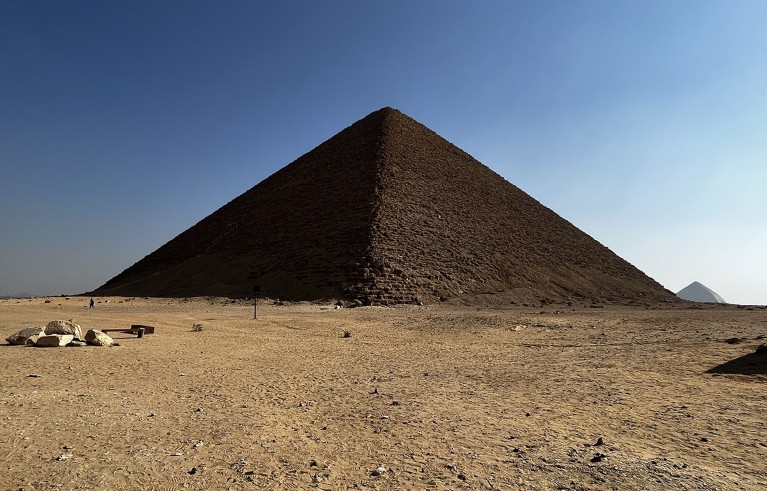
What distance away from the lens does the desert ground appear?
3.28 meters

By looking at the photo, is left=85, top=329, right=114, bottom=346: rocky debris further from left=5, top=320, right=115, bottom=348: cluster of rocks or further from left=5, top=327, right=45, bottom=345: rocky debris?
left=5, top=327, right=45, bottom=345: rocky debris

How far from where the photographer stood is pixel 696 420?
461 cm

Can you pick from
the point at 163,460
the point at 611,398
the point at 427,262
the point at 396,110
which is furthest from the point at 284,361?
the point at 396,110

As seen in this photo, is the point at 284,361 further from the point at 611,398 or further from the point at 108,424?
the point at 611,398

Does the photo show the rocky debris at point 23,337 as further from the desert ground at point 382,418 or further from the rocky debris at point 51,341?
the desert ground at point 382,418

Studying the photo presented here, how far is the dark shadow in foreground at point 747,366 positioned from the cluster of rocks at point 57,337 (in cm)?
1166

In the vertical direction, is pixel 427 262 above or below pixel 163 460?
above

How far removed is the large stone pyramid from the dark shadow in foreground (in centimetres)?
1752

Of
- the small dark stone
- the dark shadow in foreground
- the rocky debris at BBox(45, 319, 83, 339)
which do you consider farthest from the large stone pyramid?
the small dark stone

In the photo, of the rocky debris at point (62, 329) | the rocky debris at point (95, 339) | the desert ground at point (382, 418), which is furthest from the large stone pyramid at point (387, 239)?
the desert ground at point (382, 418)

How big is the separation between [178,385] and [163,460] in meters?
2.75

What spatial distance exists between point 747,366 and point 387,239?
23.6 meters

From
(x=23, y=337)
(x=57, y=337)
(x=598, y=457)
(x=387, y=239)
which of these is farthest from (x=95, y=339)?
(x=387, y=239)

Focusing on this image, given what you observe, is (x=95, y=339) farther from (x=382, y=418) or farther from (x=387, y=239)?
(x=387, y=239)
